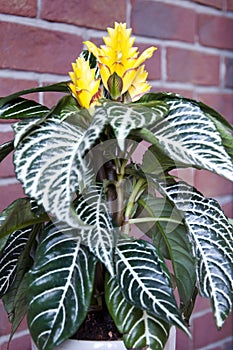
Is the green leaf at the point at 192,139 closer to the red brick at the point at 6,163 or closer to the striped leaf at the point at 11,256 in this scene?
the striped leaf at the point at 11,256

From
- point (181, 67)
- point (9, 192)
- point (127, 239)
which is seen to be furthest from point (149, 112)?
point (181, 67)

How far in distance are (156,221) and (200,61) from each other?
77 centimetres

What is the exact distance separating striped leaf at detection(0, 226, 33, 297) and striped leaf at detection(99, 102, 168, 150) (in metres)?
0.24

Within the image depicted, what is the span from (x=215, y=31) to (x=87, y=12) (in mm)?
451

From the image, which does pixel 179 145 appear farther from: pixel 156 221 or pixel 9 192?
pixel 9 192

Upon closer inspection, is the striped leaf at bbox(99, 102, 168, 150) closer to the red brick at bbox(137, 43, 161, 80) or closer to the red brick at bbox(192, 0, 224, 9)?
the red brick at bbox(137, 43, 161, 80)

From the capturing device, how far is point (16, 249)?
0.72 metres

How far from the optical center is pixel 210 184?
4.52 ft

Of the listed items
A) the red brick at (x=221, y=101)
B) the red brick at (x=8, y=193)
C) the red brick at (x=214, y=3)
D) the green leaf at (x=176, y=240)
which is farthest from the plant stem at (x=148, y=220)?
the red brick at (x=214, y=3)

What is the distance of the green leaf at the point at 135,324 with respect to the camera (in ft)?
1.88

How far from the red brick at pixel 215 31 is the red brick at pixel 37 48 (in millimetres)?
421

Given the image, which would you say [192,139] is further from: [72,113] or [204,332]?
[204,332]

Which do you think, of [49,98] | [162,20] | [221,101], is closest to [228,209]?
[221,101]

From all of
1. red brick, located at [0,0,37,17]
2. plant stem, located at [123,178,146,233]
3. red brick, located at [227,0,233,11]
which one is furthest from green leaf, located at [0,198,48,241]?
red brick, located at [227,0,233,11]
